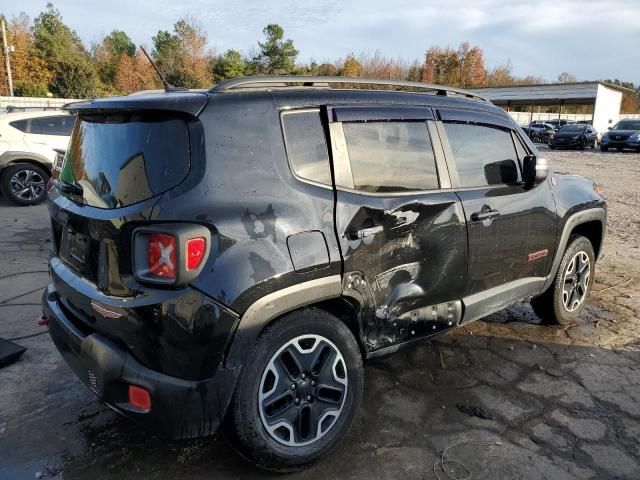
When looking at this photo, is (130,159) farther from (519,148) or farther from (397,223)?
(519,148)

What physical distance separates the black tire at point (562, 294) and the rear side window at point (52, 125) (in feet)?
28.9

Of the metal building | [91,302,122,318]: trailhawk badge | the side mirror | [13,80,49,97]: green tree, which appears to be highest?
the metal building

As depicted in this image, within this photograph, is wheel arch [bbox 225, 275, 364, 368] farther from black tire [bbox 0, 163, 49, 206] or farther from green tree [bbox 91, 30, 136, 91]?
green tree [bbox 91, 30, 136, 91]

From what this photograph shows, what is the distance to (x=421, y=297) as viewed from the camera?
2977 mm

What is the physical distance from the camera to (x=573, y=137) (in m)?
28.2

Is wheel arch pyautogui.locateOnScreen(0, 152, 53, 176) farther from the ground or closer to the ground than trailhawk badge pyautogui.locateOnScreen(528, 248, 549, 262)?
farther from the ground

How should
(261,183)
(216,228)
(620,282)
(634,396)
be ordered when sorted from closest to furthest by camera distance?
(216,228), (261,183), (634,396), (620,282)

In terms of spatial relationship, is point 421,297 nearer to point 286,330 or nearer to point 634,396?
point 286,330

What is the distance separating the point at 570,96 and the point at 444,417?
47.4m

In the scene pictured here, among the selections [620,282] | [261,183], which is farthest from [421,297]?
[620,282]

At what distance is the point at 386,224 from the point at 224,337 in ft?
3.48

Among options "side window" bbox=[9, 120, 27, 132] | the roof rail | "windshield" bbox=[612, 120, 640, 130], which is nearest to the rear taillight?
the roof rail

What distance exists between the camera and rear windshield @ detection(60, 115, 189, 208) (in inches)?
87.8

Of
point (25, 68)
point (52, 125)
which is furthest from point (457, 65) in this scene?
point (52, 125)
